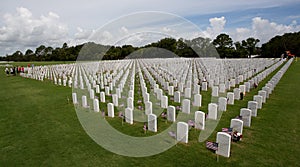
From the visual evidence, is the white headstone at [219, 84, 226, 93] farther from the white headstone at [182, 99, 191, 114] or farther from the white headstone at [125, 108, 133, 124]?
the white headstone at [125, 108, 133, 124]

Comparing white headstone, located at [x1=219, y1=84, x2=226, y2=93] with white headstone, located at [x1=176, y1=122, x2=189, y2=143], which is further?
white headstone, located at [x1=219, y1=84, x2=226, y2=93]

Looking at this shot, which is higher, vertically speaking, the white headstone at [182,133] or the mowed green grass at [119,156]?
the white headstone at [182,133]

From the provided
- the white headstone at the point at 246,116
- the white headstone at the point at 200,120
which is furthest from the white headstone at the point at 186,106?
the white headstone at the point at 246,116

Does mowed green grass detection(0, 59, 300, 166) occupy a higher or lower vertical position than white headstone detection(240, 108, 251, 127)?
lower

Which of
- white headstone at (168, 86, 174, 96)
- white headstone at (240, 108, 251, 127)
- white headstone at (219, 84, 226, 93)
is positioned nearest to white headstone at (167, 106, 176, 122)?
white headstone at (240, 108, 251, 127)

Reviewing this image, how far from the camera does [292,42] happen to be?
2323 inches

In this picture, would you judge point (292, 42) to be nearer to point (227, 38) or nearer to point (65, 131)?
point (227, 38)

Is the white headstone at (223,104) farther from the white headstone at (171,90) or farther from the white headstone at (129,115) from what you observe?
the white headstone at (129,115)

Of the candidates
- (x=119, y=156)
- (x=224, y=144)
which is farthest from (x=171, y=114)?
(x=119, y=156)

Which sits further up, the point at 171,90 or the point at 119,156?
the point at 171,90

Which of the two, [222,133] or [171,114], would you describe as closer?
[222,133]

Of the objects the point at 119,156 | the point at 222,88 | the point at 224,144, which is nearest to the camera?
the point at 224,144

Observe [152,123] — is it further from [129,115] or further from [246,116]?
[246,116]

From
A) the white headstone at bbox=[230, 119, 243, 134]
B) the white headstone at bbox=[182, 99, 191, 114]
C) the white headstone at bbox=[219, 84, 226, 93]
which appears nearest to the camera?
the white headstone at bbox=[230, 119, 243, 134]
